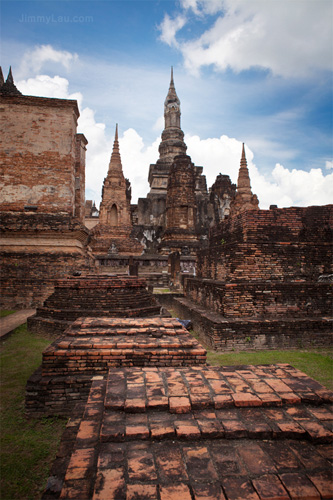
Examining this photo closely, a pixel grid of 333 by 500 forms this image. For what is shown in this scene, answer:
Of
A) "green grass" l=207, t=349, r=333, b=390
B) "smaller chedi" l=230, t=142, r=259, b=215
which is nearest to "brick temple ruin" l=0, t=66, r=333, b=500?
"green grass" l=207, t=349, r=333, b=390

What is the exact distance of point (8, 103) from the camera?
10016mm

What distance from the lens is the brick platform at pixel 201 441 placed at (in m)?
1.54

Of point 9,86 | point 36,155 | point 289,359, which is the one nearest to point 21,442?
point 289,359

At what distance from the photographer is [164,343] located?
354 cm

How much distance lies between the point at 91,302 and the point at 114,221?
15.7 meters

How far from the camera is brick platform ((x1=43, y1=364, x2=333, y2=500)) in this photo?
1.54 metres

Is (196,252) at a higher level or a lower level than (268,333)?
higher

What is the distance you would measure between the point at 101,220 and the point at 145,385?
19.6 metres

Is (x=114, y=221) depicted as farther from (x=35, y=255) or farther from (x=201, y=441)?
(x=201, y=441)

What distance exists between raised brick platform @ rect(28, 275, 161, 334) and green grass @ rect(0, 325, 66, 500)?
1.50m

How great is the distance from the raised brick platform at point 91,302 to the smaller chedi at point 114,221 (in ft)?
40.0

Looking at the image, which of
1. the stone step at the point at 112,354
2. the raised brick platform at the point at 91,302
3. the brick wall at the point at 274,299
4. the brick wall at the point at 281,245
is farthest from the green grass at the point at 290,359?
the stone step at the point at 112,354

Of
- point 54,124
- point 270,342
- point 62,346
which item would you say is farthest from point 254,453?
point 54,124

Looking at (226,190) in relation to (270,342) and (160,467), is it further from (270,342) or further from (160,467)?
(160,467)
